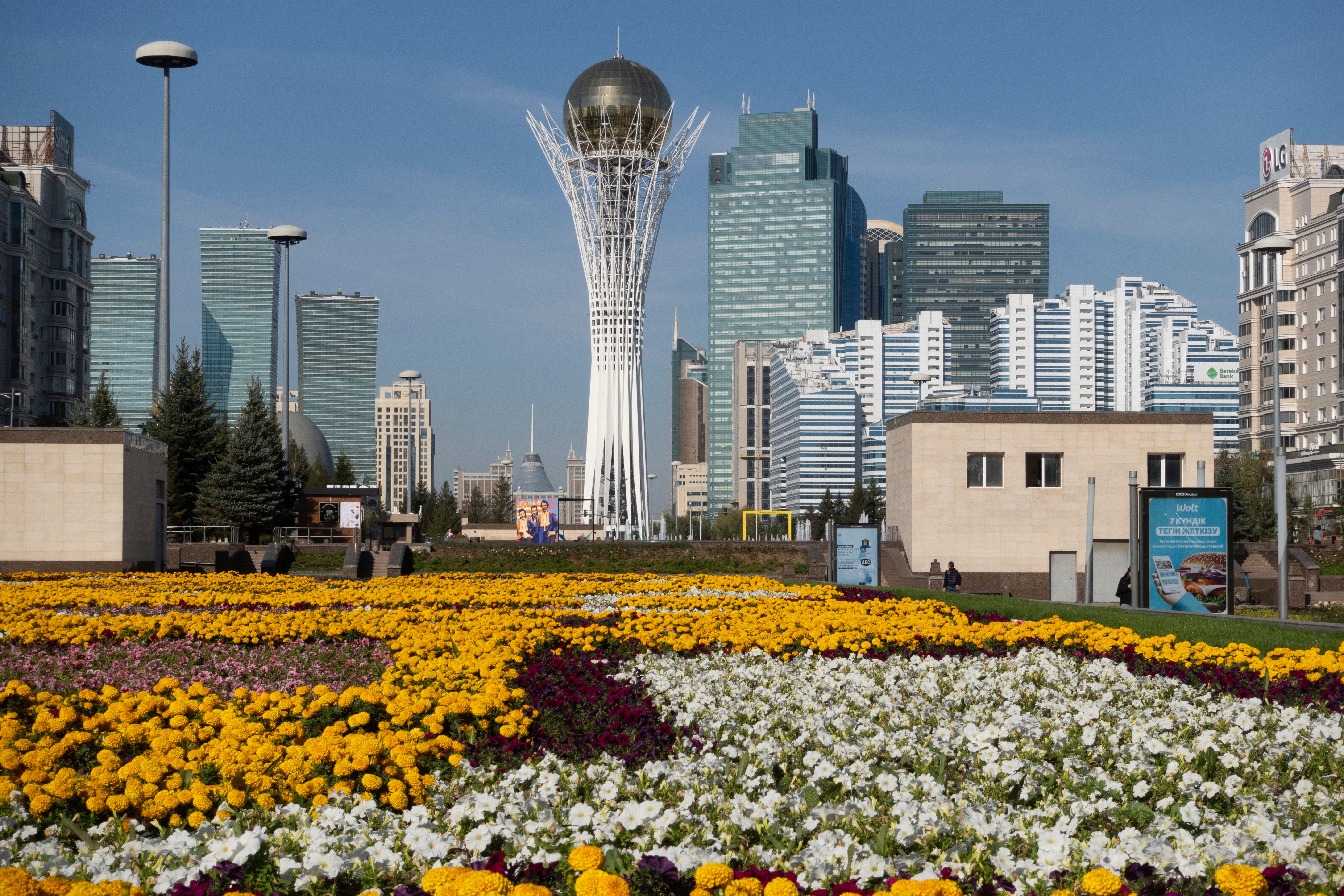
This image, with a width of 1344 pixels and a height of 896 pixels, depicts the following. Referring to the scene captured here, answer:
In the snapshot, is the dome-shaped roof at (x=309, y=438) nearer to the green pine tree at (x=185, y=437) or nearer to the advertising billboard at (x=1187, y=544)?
the green pine tree at (x=185, y=437)

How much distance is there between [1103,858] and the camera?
15.6 ft

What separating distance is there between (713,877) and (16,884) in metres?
2.39

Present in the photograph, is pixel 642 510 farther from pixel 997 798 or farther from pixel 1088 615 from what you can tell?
pixel 997 798

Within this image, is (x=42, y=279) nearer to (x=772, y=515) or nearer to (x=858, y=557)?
(x=858, y=557)

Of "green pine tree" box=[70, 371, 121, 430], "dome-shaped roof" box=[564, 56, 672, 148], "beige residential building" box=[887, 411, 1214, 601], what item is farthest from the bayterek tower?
"beige residential building" box=[887, 411, 1214, 601]

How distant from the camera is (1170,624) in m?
16.4

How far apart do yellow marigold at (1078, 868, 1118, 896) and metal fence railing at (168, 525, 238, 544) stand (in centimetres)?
4503

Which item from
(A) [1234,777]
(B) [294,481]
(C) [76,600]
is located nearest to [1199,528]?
(A) [1234,777]

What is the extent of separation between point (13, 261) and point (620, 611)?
8508cm

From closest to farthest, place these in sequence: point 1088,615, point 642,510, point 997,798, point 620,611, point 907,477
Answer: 1. point 997,798
2. point 620,611
3. point 1088,615
4. point 907,477
5. point 642,510

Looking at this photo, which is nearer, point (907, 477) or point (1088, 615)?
point (1088, 615)

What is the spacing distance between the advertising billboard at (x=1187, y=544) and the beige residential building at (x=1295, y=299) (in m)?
82.4

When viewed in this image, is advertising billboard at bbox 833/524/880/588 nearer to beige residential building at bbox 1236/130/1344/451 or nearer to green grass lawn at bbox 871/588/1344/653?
green grass lawn at bbox 871/588/1344/653

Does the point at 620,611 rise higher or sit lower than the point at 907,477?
lower
